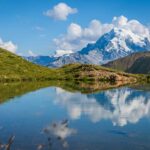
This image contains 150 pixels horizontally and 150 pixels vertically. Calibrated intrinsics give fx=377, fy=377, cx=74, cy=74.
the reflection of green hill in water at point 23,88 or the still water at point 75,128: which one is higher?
the reflection of green hill in water at point 23,88

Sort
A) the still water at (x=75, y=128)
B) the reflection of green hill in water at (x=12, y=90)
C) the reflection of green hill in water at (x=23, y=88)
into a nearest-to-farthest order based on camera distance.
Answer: the still water at (x=75, y=128)
the reflection of green hill in water at (x=12, y=90)
the reflection of green hill in water at (x=23, y=88)

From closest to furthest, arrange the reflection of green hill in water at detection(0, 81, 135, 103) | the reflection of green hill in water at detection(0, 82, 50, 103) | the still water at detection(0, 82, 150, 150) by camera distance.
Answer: the still water at detection(0, 82, 150, 150) < the reflection of green hill in water at detection(0, 82, 50, 103) < the reflection of green hill in water at detection(0, 81, 135, 103)

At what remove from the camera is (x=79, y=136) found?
131 feet

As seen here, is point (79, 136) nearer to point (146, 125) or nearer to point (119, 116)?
point (146, 125)

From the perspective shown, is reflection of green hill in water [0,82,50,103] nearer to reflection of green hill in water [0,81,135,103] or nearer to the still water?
reflection of green hill in water [0,81,135,103]

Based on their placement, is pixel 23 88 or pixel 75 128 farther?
pixel 23 88

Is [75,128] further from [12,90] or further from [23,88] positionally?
[23,88]

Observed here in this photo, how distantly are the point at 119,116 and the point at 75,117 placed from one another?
22.8 ft

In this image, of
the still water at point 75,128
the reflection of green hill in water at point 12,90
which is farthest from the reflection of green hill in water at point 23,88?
the still water at point 75,128

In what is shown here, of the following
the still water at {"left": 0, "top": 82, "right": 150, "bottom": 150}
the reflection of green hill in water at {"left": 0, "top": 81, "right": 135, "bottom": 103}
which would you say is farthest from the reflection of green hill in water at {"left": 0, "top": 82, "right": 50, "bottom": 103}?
the still water at {"left": 0, "top": 82, "right": 150, "bottom": 150}

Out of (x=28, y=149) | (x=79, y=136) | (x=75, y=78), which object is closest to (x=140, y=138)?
(x=79, y=136)

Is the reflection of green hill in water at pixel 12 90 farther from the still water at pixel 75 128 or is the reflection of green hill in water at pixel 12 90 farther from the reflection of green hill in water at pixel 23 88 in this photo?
the still water at pixel 75 128

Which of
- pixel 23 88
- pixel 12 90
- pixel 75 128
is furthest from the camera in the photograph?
pixel 23 88

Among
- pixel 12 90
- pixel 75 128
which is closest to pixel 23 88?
pixel 12 90
